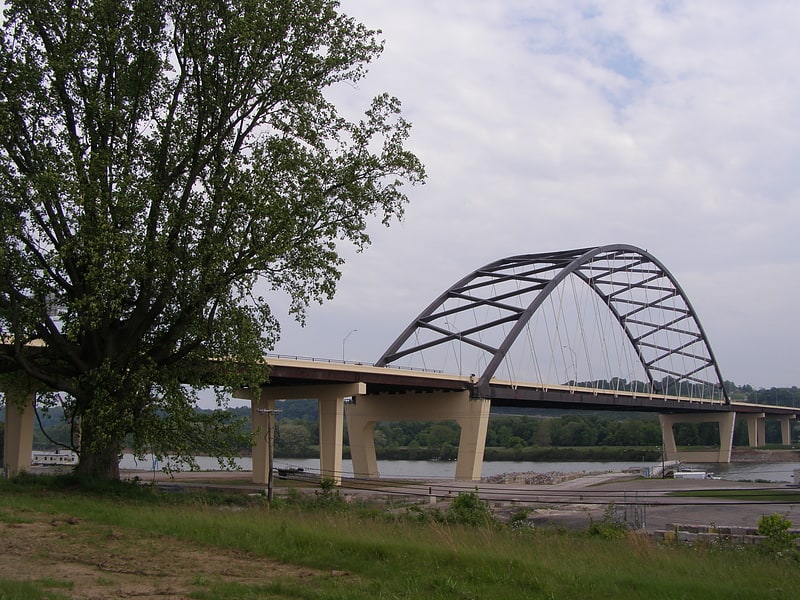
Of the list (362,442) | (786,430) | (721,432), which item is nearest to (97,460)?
(362,442)

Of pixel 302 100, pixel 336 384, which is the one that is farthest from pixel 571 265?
pixel 302 100

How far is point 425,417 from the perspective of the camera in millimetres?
49188

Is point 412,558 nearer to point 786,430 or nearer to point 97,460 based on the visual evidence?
point 97,460

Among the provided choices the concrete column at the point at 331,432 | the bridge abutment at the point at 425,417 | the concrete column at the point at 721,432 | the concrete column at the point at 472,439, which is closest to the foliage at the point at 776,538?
the concrete column at the point at 331,432

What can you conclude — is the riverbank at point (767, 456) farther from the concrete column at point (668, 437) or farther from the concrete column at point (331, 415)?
the concrete column at point (331, 415)

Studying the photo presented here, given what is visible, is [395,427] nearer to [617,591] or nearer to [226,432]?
[226,432]

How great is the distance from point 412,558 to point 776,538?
754cm

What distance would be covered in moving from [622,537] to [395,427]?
4977 inches

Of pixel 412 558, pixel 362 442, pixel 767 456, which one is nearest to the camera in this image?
pixel 412 558

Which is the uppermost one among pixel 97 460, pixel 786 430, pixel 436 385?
pixel 436 385

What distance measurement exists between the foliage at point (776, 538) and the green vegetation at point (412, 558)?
0.12m

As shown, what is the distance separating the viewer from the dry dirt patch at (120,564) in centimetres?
816

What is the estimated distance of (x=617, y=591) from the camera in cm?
827

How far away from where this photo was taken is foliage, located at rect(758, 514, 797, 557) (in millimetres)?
12569
